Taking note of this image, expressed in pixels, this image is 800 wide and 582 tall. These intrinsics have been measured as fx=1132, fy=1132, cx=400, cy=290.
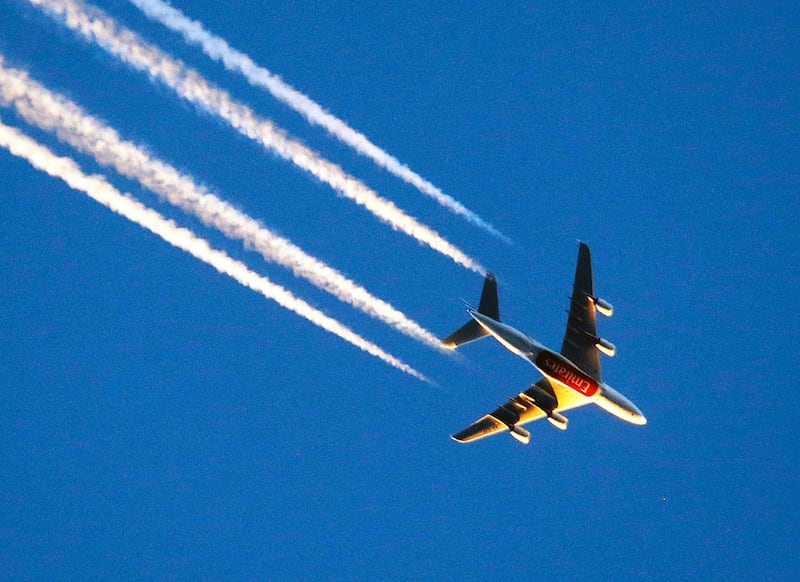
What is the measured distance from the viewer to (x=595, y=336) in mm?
39688

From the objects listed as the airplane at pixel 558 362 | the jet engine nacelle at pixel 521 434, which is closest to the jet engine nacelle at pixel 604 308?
the airplane at pixel 558 362

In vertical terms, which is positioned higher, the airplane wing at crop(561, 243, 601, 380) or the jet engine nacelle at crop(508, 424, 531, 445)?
the airplane wing at crop(561, 243, 601, 380)

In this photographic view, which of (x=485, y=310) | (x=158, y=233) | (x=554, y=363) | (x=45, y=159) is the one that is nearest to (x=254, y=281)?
(x=158, y=233)

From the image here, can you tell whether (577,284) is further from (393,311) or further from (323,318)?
(323,318)

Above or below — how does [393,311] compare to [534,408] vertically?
below

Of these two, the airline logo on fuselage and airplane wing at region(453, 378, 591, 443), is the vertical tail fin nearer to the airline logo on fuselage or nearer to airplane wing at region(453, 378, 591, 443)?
the airline logo on fuselage

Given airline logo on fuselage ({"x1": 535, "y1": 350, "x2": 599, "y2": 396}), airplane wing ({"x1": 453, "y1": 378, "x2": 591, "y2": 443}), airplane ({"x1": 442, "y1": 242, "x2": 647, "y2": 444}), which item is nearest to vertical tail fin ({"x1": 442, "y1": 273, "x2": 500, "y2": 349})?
airplane ({"x1": 442, "y1": 242, "x2": 647, "y2": 444})

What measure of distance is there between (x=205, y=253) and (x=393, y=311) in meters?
6.55

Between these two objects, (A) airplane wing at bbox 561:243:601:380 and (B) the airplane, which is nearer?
(B) the airplane

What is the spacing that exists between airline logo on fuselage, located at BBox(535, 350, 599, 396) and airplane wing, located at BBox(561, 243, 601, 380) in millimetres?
719

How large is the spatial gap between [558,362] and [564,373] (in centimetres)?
49

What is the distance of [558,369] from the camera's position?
127ft

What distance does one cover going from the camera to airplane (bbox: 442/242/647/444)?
37.4 metres

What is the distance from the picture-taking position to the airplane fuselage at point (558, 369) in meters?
37.2
